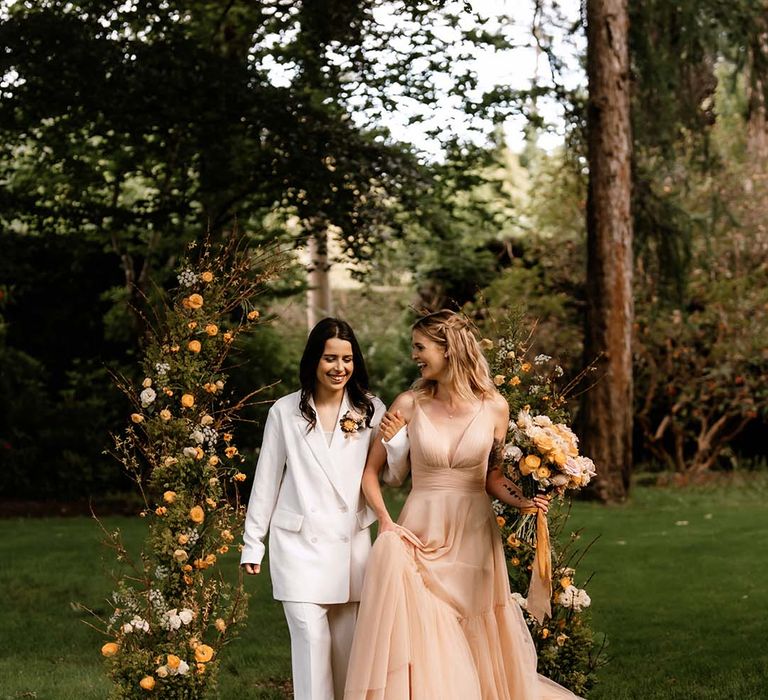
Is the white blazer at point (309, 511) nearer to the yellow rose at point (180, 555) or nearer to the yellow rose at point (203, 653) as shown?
the yellow rose at point (180, 555)

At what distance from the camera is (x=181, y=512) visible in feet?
17.0

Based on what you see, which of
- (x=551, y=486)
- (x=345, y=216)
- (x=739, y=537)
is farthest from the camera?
(x=345, y=216)

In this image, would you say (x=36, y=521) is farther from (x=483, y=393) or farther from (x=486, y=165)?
(x=483, y=393)

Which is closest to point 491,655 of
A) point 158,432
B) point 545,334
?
point 158,432

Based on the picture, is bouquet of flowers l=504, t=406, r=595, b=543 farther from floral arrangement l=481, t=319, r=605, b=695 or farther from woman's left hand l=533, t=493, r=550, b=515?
floral arrangement l=481, t=319, r=605, b=695

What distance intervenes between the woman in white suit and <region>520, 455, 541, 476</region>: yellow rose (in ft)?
2.37

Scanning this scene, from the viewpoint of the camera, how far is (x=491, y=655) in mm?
5281

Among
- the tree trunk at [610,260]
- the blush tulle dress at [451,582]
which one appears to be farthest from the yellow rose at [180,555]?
the tree trunk at [610,260]

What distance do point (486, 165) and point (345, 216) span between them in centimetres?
195

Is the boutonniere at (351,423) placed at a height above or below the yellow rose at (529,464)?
above

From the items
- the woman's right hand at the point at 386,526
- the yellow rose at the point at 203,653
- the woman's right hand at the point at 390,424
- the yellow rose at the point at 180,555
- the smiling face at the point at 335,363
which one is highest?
the smiling face at the point at 335,363

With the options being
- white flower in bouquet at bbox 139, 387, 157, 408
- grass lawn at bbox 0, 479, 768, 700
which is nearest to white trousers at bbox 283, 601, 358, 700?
white flower in bouquet at bbox 139, 387, 157, 408

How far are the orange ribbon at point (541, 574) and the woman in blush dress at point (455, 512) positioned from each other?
15 cm

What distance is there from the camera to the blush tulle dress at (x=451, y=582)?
4957mm
